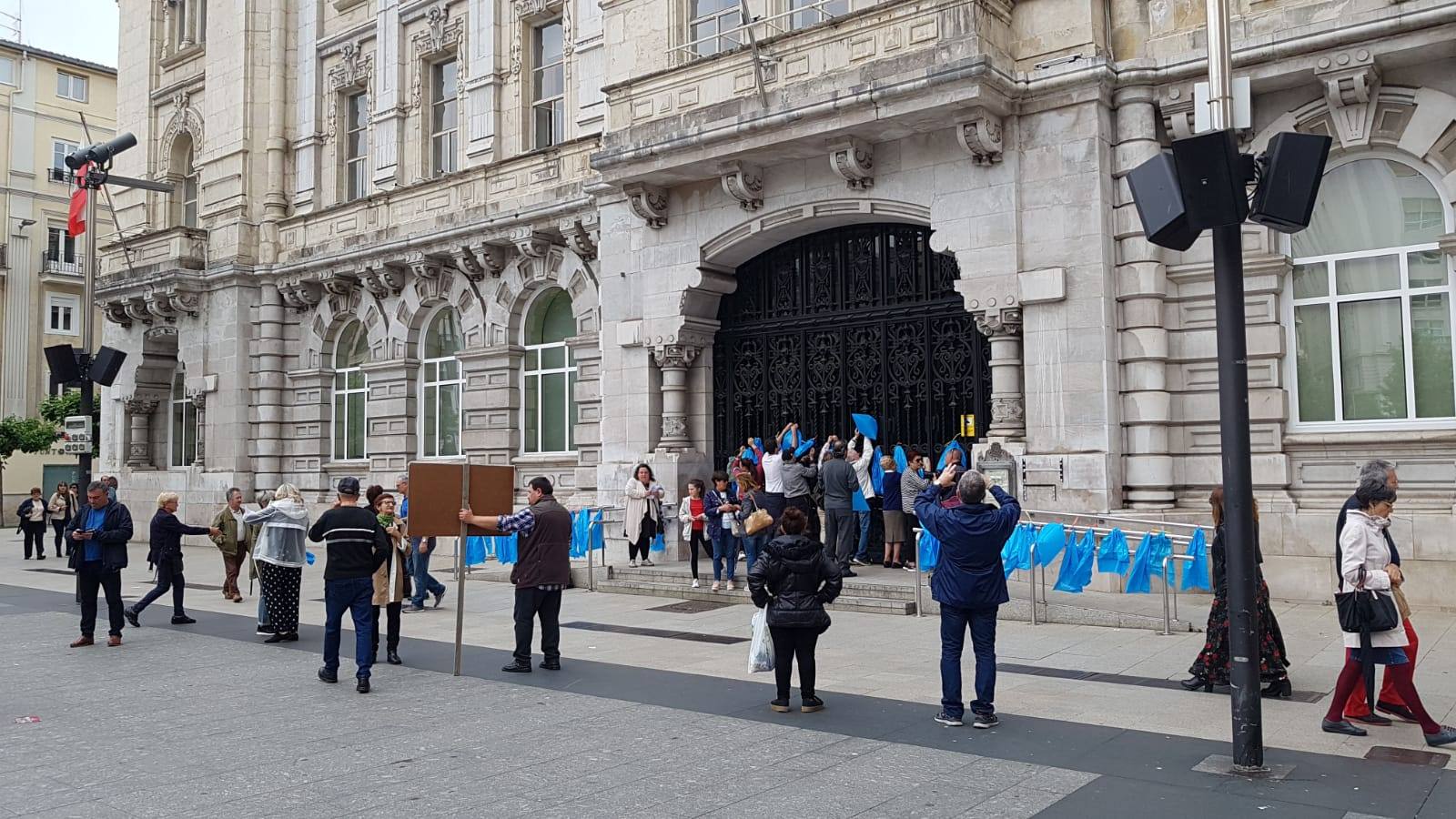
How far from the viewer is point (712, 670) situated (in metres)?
10.5

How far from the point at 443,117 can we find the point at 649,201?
905 centimetres

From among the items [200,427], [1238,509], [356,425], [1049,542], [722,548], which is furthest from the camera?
[200,427]

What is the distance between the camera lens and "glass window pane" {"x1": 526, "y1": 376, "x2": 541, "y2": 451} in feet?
75.7

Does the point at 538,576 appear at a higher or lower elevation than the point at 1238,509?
lower

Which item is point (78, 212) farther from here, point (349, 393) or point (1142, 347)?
point (1142, 347)

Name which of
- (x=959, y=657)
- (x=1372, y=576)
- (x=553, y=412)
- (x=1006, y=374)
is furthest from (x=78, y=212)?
(x=1372, y=576)

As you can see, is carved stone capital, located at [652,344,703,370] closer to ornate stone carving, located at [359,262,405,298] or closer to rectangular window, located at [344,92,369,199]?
ornate stone carving, located at [359,262,405,298]

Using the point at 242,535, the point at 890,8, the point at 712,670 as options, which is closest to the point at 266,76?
the point at 242,535

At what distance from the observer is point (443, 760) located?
7.42 metres

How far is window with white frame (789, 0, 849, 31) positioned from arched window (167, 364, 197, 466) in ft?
67.1

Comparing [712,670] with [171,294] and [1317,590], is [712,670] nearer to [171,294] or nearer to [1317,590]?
[1317,590]

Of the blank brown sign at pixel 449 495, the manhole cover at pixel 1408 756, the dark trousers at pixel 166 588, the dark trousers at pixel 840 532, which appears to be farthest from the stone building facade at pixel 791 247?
the blank brown sign at pixel 449 495

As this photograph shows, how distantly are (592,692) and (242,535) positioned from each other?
949 centimetres

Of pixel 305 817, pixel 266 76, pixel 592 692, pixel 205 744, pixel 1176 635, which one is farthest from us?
pixel 266 76
